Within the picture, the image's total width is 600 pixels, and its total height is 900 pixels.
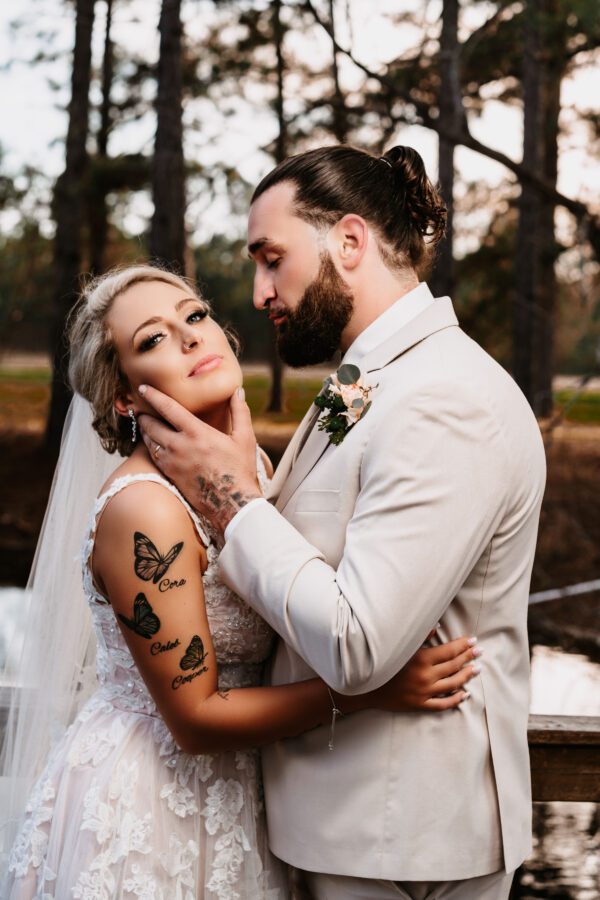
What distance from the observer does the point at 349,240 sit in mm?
2500

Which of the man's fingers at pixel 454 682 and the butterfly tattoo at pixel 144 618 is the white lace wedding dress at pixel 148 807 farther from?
the man's fingers at pixel 454 682

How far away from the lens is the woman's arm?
2.23m

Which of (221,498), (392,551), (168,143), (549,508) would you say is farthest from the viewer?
(549,508)

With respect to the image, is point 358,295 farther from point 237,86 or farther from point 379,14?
point 237,86

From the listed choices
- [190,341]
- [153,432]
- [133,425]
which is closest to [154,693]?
[153,432]

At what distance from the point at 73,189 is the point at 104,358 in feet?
43.9

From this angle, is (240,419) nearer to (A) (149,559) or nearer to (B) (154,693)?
(A) (149,559)

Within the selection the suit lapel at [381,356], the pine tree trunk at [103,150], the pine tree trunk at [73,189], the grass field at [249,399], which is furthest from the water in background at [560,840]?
the pine tree trunk at [103,150]

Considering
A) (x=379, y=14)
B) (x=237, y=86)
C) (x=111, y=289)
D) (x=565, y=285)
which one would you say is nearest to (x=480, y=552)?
(x=111, y=289)

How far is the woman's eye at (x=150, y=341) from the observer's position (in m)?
2.63

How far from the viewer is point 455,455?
201cm

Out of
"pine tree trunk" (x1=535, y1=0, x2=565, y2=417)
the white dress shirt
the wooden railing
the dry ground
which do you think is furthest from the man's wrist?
"pine tree trunk" (x1=535, y1=0, x2=565, y2=417)

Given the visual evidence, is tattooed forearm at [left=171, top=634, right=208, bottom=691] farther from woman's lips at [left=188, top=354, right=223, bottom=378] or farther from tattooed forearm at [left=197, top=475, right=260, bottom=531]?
woman's lips at [left=188, top=354, right=223, bottom=378]

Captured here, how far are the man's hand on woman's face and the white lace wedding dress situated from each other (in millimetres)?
82
